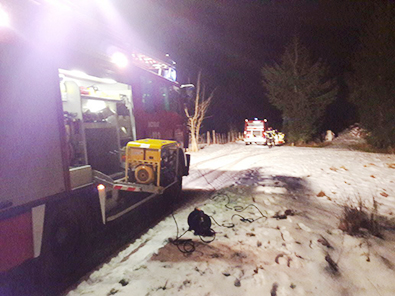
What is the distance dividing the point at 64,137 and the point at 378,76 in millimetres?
17126

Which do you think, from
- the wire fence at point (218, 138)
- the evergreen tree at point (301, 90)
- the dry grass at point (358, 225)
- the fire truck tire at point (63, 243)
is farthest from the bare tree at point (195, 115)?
the fire truck tire at point (63, 243)

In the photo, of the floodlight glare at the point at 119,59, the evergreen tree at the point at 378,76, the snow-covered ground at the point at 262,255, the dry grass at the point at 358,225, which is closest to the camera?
the snow-covered ground at the point at 262,255

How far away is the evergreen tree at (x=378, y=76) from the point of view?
1430cm


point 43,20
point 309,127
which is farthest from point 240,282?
point 309,127

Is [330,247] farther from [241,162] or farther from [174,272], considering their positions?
[241,162]

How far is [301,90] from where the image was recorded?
21828 mm

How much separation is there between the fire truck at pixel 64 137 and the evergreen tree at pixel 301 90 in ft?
60.0

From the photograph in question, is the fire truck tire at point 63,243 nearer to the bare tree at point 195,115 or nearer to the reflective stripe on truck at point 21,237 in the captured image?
the reflective stripe on truck at point 21,237

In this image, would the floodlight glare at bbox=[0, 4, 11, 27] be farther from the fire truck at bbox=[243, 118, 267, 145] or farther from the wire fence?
the fire truck at bbox=[243, 118, 267, 145]

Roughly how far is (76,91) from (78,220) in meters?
2.48

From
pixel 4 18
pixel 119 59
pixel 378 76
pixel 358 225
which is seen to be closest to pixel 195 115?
pixel 378 76

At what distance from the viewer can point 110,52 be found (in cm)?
456

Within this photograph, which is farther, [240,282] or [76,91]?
[76,91]

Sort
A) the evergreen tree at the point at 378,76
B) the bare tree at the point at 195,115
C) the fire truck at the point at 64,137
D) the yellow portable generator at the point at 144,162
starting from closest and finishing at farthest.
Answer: the fire truck at the point at 64,137, the yellow portable generator at the point at 144,162, the evergreen tree at the point at 378,76, the bare tree at the point at 195,115
